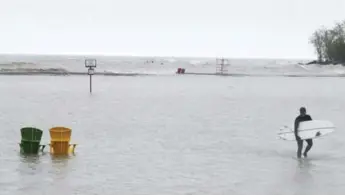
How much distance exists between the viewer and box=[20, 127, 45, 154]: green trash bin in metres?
16.2

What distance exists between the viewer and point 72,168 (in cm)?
1444

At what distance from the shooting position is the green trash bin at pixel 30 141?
53.3ft

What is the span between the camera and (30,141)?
1619 cm

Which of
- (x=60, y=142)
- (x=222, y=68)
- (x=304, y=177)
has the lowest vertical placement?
(x=222, y=68)

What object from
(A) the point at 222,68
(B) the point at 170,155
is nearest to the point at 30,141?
(B) the point at 170,155

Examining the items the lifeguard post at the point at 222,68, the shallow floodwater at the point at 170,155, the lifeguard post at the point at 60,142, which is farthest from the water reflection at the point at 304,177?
the lifeguard post at the point at 222,68

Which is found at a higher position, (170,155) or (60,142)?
(60,142)

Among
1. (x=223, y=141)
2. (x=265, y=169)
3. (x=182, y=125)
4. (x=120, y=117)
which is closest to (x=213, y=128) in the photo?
(x=182, y=125)

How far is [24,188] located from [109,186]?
66.2 inches

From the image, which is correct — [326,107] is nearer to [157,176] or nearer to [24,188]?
[157,176]

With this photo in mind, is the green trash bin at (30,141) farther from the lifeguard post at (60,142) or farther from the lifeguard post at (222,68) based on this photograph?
the lifeguard post at (222,68)

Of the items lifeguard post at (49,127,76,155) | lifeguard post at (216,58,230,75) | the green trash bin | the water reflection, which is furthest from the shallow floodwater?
lifeguard post at (216,58,230,75)

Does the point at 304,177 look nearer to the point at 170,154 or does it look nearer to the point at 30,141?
the point at 170,154

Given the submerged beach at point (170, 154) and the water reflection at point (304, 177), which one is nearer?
the water reflection at point (304, 177)
